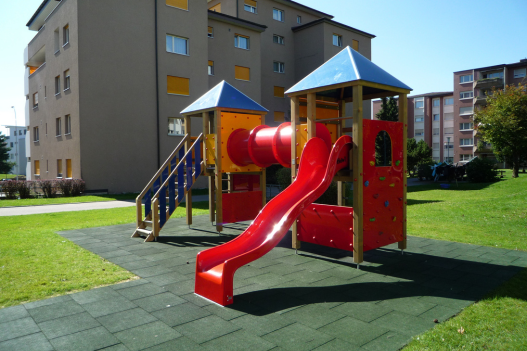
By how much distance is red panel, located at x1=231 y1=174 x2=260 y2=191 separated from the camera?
906cm

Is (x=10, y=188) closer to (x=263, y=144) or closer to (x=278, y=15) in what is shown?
(x=263, y=144)

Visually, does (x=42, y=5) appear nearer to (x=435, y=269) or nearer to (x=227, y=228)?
(x=227, y=228)

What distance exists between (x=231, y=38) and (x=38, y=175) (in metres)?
16.8

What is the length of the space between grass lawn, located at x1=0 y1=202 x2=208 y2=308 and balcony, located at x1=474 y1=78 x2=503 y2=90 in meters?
58.0

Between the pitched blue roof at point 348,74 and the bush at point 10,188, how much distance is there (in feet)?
54.0

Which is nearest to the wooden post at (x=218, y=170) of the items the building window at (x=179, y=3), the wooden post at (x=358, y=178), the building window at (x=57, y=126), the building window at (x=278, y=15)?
the wooden post at (x=358, y=178)

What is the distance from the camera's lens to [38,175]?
27.2 metres

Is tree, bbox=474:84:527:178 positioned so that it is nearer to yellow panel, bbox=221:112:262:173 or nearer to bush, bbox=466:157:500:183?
bush, bbox=466:157:500:183

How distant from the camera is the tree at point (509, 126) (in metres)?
24.9

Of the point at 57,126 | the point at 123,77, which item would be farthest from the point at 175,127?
the point at 57,126

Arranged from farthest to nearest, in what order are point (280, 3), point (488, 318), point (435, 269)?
point (280, 3), point (435, 269), point (488, 318)

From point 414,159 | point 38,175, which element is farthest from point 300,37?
point 38,175

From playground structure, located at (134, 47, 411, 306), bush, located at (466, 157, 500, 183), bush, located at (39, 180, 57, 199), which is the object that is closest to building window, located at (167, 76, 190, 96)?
bush, located at (39, 180, 57, 199)

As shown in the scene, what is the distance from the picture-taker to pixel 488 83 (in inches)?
2095
